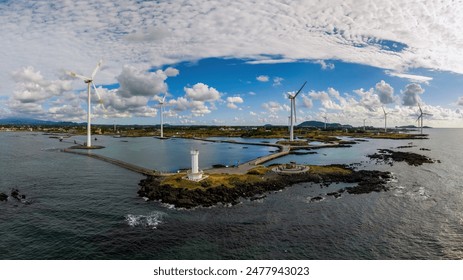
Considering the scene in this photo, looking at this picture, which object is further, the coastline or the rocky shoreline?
the coastline

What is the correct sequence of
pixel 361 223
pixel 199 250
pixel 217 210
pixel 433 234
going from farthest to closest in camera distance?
pixel 217 210 → pixel 361 223 → pixel 433 234 → pixel 199 250

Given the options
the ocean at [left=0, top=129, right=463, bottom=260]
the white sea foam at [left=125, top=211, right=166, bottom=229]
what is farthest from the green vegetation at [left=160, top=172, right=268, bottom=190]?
the white sea foam at [left=125, top=211, right=166, bottom=229]

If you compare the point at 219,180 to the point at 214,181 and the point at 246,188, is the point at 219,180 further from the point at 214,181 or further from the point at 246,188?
the point at 246,188

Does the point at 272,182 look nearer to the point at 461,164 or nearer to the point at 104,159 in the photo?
the point at 104,159

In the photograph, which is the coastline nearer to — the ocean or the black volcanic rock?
the ocean

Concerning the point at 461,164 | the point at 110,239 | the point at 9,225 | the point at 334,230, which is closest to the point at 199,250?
the point at 110,239
